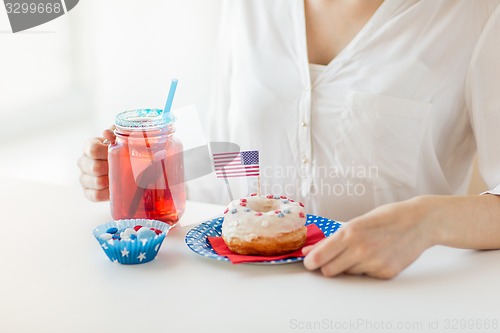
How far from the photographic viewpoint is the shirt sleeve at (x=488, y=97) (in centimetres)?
150

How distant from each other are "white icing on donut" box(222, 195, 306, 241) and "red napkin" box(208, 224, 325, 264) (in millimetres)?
27

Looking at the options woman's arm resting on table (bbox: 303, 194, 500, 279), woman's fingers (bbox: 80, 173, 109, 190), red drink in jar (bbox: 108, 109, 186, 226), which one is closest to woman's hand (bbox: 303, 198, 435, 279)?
woman's arm resting on table (bbox: 303, 194, 500, 279)

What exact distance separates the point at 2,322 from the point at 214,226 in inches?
16.8

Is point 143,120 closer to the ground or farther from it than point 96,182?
farther from it

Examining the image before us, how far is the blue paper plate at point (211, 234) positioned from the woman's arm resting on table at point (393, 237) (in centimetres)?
7

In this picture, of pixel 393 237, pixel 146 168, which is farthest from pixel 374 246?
pixel 146 168

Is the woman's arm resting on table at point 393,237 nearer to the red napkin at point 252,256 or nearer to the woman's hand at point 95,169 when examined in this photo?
the red napkin at point 252,256

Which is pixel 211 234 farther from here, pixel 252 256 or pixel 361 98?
pixel 361 98

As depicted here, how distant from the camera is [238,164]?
1.51m

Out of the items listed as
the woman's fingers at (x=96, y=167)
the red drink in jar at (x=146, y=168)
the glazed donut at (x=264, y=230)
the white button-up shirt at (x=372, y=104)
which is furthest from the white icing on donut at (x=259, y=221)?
the white button-up shirt at (x=372, y=104)

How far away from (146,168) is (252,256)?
25 centimetres

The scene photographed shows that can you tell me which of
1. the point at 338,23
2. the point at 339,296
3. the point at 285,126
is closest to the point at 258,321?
the point at 339,296

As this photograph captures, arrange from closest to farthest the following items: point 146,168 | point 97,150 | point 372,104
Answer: point 146,168
point 97,150
point 372,104

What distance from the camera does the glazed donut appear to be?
1.20 m
